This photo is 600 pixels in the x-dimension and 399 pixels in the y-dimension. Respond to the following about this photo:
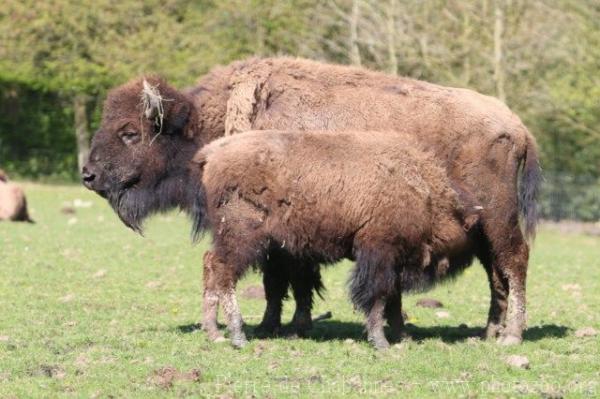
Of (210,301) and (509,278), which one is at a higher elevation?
(509,278)

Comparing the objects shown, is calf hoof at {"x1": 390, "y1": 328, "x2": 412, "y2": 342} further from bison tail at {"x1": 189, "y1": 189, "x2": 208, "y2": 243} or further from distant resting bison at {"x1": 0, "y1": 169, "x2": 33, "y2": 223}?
distant resting bison at {"x1": 0, "y1": 169, "x2": 33, "y2": 223}

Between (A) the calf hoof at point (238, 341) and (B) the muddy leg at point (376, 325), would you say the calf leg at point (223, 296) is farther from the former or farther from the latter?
(B) the muddy leg at point (376, 325)

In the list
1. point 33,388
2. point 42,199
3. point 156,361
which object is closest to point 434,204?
point 156,361

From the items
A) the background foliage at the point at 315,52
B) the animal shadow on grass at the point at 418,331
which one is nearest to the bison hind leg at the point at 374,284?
the animal shadow on grass at the point at 418,331

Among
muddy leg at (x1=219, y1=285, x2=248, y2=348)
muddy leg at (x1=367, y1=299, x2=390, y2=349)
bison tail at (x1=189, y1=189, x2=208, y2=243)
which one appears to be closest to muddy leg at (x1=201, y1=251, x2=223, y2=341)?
muddy leg at (x1=219, y1=285, x2=248, y2=348)

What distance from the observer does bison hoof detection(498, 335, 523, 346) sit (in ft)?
32.3

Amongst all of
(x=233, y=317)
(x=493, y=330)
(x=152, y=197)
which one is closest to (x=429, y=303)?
(x=493, y=330)

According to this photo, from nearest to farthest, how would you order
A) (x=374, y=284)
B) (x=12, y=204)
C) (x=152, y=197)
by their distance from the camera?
(x=374, y=284) < (x=152, y=197) < (x=12, y=204)

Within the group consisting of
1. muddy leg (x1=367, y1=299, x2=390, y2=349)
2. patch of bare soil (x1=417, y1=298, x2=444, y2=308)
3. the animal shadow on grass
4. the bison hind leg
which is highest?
the bison hind leg

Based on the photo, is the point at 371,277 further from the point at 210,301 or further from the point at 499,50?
the point at 499,50

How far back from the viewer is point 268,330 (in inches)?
410

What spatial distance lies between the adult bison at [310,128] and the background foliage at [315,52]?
68.6ft

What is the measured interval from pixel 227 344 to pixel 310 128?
2319 mm

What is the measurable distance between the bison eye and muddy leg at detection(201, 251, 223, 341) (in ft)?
5.64
